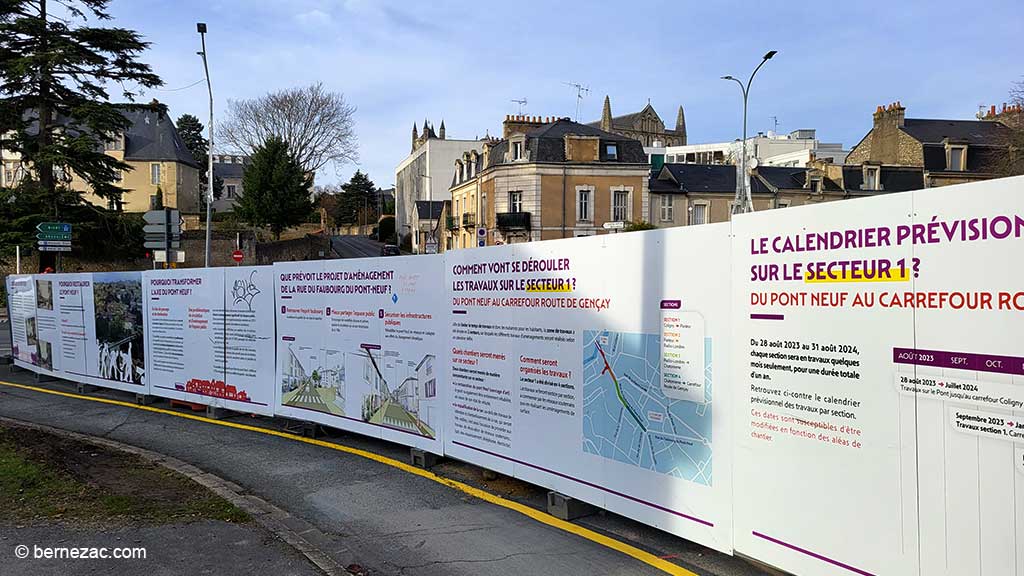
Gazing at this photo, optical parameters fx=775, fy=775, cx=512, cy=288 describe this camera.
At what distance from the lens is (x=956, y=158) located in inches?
2440

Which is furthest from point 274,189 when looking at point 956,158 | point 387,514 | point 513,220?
point 387,514

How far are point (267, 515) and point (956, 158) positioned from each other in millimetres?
68068

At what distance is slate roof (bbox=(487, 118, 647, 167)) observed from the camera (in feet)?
178

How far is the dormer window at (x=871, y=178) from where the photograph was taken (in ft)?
204

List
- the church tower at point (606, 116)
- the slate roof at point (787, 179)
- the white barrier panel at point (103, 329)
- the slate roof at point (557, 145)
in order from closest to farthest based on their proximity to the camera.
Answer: the white barrier panel at point (103, 329) → the slate roof at point (557, 145) → the slate roof at point (787, 179) → the church tower at point (606, 116)

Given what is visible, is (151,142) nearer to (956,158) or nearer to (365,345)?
(956,158)

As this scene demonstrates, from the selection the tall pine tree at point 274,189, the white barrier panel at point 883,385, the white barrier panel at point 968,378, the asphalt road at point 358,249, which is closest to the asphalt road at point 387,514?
the white barrier panel at point 883,385

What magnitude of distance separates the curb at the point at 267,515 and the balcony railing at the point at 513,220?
45.3m

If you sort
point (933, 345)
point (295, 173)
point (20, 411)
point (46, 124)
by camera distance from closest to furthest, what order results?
point (933, 345), point (20, 411), point (46, 124), point (295, 173)

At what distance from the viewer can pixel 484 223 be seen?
5750cm

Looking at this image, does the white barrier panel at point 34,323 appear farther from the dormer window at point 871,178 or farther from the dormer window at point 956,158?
the dormer window at point 956,158

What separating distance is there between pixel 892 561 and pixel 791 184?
63177 millimetres

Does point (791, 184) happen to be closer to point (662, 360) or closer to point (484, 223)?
point (484, 223)

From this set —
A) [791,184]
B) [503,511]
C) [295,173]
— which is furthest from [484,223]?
[503,511]
